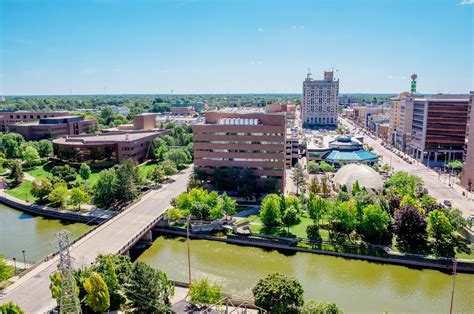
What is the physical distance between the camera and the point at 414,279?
3725cm

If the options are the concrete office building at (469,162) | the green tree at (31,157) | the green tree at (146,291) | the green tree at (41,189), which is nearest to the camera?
the green tree at (146,291)

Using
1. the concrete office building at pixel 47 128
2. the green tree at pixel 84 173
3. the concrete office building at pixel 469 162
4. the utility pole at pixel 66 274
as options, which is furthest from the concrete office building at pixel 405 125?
the utility pole at pixel 66 274

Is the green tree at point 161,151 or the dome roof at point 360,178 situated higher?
the green tree at point 161,151

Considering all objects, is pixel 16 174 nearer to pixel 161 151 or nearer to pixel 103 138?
pixel 103 138

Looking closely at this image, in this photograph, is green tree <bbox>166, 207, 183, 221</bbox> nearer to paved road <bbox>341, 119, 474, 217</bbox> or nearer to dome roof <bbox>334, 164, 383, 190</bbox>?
dome roof <bbox>334, 164, 383, 190</bbox>

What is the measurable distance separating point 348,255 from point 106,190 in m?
36.7

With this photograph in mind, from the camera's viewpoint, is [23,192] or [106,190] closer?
[106,190]

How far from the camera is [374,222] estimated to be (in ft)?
141

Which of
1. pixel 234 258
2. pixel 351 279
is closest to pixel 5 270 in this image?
pixel 234 258

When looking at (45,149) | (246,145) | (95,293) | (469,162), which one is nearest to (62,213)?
(246,145)

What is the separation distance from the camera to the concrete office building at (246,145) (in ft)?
204

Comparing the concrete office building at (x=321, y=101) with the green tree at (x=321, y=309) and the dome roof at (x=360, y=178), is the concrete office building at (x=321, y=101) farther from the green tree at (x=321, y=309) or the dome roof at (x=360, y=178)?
the green tree at (x=321, y=309)

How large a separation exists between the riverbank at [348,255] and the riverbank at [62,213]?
9379 mm

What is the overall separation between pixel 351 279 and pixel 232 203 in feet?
62.0
